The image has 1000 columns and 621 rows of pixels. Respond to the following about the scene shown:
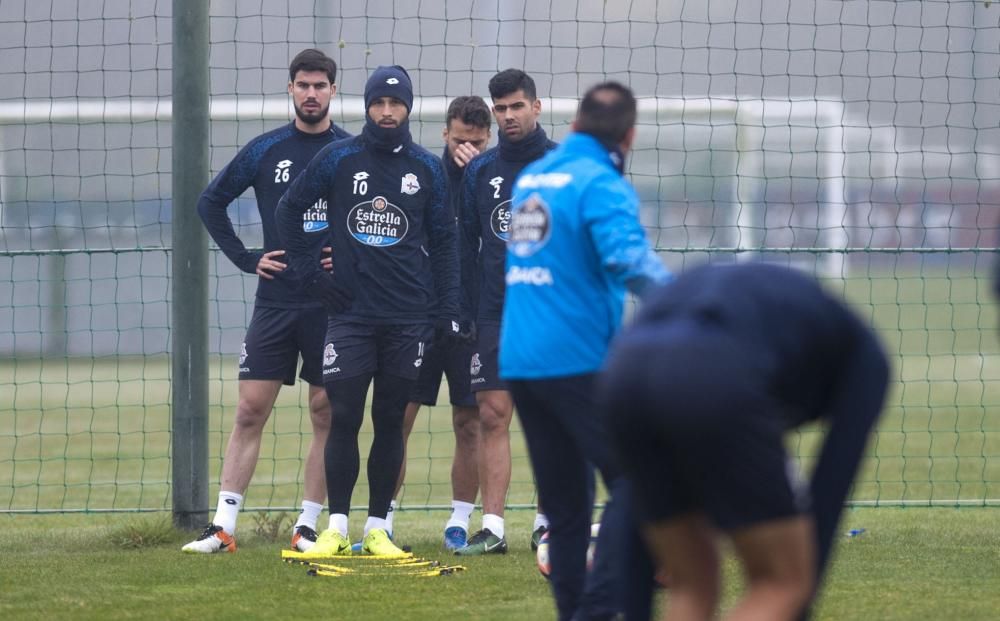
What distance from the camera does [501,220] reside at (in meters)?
7.61

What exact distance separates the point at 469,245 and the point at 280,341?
1.12 metres

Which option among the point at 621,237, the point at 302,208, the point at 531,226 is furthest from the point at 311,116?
the point at 621,237

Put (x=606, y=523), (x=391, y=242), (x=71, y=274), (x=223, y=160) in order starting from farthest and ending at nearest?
(x=71, y=274), (x=223, y=160), (x=391, y=242), (x=606, y=523)

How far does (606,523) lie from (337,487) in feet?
8.88

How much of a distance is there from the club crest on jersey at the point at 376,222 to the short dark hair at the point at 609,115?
2529 millimetres

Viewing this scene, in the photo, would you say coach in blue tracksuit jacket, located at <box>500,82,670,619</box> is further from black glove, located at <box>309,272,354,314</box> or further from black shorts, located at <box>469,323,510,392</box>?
black shorts, located at <box>469,323,510,392</box>

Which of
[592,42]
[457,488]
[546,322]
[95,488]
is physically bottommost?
[95,488]

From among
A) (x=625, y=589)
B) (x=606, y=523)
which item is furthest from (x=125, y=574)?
(x=625, y=589)

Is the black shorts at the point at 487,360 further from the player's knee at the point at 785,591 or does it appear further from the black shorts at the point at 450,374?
the player's knee at the point at 785,591

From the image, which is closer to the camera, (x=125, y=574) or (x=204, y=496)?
(x=125, y=574)

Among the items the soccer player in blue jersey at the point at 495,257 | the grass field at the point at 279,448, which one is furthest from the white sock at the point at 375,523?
the grass field at the point at 279,448

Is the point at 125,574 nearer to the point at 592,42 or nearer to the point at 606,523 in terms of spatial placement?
the point at 606,523

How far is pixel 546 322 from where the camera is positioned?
4762 mm

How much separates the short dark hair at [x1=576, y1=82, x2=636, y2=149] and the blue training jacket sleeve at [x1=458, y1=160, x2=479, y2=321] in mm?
2851
